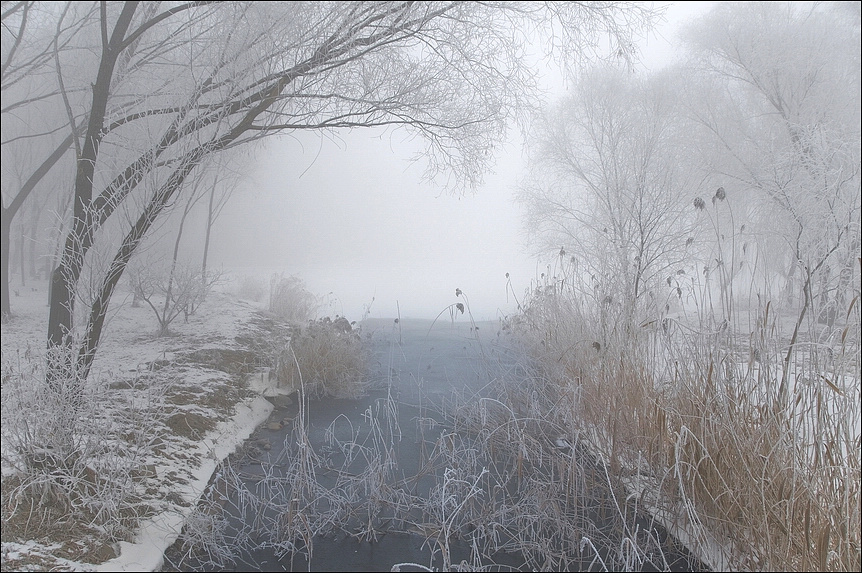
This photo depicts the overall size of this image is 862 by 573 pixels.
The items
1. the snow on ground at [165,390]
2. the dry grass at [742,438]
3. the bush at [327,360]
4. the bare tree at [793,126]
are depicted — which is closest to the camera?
the dry grass at [742,438]

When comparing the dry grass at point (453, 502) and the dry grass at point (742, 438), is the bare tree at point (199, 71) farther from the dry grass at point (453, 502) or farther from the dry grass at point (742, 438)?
the dry grass at point (742, 438)

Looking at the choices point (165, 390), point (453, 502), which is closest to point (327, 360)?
point (165, 390)

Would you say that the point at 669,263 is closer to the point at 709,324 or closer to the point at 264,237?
the point at 709,324

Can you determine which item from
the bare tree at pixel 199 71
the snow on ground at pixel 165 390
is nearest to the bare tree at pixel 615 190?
the bare tree at pixel 199 71

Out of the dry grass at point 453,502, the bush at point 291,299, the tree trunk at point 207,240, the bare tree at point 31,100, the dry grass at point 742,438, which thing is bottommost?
the dry grass at point 453,502

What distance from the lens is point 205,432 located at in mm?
2174

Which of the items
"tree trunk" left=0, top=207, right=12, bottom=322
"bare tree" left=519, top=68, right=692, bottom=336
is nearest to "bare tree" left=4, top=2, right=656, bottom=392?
"tree trunk" left=0, top=207, right=12, bottom=322

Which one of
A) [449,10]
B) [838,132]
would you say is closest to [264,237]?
[449,10]

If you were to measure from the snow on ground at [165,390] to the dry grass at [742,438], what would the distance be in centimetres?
151

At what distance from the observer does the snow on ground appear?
1525 millimetres

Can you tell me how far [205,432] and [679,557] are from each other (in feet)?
6.11

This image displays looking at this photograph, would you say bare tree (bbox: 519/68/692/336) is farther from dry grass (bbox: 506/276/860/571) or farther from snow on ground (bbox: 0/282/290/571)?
snow on ground (bbox: 0/282/290/571)

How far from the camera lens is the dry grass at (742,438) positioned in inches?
53.8

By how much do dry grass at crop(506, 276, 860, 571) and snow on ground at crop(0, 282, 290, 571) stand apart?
1.51 metres
